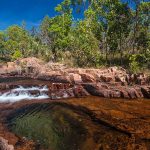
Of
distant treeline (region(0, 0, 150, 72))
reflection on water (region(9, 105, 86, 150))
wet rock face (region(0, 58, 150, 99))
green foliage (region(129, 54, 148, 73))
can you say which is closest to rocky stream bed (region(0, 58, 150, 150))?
reflection on water (region(9, 105, 86, 150))

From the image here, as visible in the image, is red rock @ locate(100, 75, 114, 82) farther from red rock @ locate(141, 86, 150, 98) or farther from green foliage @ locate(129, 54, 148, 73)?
red rock @ locate(141, 86, 150, 98)

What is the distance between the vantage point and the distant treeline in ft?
173

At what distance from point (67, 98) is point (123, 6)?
26.1 m

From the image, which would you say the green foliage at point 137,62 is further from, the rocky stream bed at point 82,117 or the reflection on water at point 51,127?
the reflection on water at point 51,127

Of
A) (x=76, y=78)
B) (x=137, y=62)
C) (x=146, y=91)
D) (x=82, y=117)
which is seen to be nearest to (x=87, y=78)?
(x=76, y=78)

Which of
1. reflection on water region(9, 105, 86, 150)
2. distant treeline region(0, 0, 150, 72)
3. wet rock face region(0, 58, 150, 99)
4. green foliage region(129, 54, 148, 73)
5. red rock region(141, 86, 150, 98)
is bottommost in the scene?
reflection on water region(9, 105, 86, 150)

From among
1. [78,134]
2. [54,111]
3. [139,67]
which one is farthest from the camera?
[139,67]

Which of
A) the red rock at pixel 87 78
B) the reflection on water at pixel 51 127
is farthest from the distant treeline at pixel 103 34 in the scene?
the reflection on water at pixel 51 127

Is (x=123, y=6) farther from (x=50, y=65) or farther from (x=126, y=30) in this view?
(x=50, y=65)

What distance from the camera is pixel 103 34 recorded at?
200 ft

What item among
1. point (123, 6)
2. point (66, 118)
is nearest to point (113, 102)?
point (66, 118)

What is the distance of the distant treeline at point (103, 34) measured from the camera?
52.8 metres

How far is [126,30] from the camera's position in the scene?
181 feet

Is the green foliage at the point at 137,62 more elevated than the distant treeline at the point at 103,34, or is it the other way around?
the distant treeline at the point at 103,34
